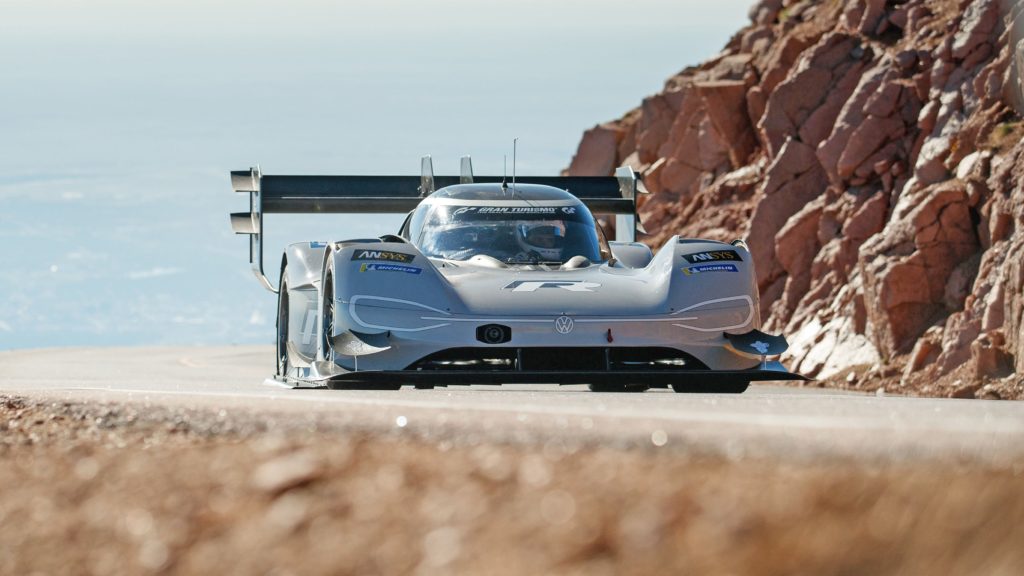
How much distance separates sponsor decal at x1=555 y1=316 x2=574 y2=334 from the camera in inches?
424

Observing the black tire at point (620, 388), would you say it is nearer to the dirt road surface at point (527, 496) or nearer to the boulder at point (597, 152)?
the dirt road surface at point (527, 496)

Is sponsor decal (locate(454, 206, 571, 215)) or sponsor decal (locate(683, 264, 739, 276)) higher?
sponsor decal (locate(454, 206, 571, 215))

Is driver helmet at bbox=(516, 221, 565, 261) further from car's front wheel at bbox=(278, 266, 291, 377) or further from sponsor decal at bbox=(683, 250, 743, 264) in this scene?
car's front wheel at bbox=(278, 266, 291, 377)

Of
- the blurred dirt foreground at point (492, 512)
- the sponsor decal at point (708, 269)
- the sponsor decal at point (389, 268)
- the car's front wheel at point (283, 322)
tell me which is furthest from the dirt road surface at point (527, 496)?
the car's front wheel at point (283, 322)

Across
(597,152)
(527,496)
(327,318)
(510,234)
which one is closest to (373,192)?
(510,234)

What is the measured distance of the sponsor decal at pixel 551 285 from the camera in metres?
11.2

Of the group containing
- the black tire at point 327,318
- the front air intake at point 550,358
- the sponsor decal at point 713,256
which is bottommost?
the front air intake at point 550,358

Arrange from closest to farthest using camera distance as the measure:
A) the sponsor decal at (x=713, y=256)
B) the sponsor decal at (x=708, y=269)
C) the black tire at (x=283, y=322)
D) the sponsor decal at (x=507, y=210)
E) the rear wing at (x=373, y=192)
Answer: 1. the sponsor decal at (x=708, y=269)
2. the sponsor decal at (x=713, y=256)
3. the sponsor decal at (x=507, y=210)
4. the black tire at (x=283, y=322)
5. the rear wing at (x=373, y=192)

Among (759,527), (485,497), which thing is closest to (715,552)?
(759,527)

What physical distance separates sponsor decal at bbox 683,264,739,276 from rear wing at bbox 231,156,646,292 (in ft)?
17.3

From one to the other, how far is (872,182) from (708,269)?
21630mm

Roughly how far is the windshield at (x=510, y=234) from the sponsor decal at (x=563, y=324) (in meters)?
1.90

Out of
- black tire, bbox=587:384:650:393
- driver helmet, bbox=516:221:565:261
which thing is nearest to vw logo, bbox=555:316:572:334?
black tire, bbox=587:384:650:393

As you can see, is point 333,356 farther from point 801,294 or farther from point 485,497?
point 801,294
